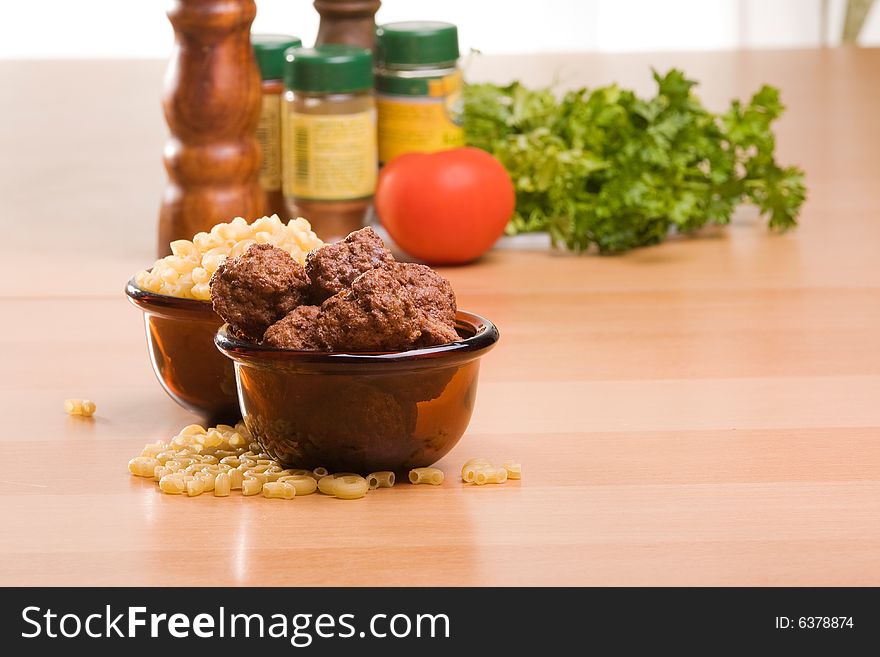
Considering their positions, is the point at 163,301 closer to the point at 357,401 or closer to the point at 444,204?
the point at 357,401

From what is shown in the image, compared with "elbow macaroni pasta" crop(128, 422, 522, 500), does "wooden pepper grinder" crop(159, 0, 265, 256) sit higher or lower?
higher

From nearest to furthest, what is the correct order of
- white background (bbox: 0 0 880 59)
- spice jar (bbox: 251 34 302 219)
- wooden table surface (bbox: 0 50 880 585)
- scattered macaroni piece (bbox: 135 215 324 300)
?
wooden table surface (bbox: 0 50 880 585) < scattered macaroni piece (bbox: 135 215 324 300) < spice jar (bbox: 251 34 302 219) < white background (bbox: 0 0 880 59)

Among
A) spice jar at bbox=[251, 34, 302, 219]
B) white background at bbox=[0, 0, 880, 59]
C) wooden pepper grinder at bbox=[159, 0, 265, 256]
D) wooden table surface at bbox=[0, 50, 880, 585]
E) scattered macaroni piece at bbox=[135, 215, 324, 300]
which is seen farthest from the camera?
white background at bbox=[0, 0, 880, 59]

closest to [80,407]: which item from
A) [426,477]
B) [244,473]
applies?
[244,473]

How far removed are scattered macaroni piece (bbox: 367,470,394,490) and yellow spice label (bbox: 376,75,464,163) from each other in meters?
0.90

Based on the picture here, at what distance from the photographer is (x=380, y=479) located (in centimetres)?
102

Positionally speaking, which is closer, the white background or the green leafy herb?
the green leafy herb

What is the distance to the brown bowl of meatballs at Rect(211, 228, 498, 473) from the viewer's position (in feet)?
3.16


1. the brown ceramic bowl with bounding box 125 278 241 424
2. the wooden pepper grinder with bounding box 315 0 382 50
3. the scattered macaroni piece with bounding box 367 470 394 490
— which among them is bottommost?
the scattered macaroni piece with bounding box 367 470 394 490

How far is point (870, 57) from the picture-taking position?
3.19 metres

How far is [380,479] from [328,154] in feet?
2.60

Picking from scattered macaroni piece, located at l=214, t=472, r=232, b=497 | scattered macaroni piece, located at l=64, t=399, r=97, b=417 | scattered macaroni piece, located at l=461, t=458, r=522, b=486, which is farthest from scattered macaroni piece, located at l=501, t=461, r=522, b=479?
scattered macaroni piece, located at l=64, t=399, r=97, b=417

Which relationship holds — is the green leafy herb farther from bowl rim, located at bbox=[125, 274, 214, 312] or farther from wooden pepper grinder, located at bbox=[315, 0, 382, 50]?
bowl rim, located at bbox=[125, 274, 214, 312]

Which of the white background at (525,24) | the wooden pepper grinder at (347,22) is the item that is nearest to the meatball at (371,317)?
the wooden pepper grinder at (347,22)
